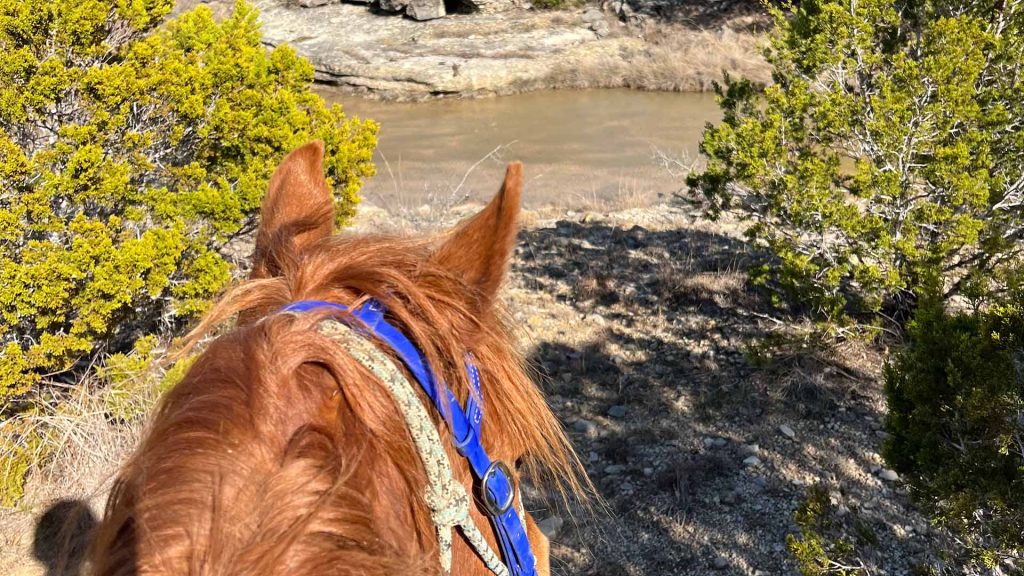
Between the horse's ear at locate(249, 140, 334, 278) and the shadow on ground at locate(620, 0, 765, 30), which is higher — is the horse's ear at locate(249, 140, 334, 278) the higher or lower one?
the higher one

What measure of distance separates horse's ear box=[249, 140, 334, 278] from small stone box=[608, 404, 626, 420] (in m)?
3.07

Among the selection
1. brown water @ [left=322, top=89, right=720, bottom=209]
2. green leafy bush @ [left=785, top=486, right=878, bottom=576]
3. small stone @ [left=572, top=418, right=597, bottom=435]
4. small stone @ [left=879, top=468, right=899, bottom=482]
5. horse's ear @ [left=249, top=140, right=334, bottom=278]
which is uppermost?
horse's ear @ [left=249, top=140, right=334, bottom=278]

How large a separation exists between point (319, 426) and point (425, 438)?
158 mm

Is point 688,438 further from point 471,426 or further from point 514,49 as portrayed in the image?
point 514,49

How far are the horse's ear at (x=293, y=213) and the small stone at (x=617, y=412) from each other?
3071 mm

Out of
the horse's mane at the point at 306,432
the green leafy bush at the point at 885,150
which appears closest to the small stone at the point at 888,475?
the green leafy bush at the point at 885,150

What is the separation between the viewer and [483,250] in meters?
1.25

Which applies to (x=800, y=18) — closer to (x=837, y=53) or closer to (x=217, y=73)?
(x=837, y=53)

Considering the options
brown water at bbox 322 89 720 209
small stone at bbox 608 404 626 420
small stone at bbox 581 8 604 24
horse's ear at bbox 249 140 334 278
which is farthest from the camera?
small stone at bbox 581 8 604 24

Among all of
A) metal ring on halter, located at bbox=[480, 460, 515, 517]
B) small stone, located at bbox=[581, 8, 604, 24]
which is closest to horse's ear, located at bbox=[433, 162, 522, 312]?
metal ring on halter, located at bbox=[480, 460, 515, 517]

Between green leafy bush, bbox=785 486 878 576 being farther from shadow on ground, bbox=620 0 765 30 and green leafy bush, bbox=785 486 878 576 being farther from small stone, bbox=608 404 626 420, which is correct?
shadow on ground, bbox=620 0 765 30

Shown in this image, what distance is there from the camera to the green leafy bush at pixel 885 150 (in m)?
3.91

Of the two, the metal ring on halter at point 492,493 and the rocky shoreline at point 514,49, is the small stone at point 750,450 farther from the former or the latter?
the rocky shoreline at point 514,49

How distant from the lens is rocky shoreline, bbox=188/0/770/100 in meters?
18.0
